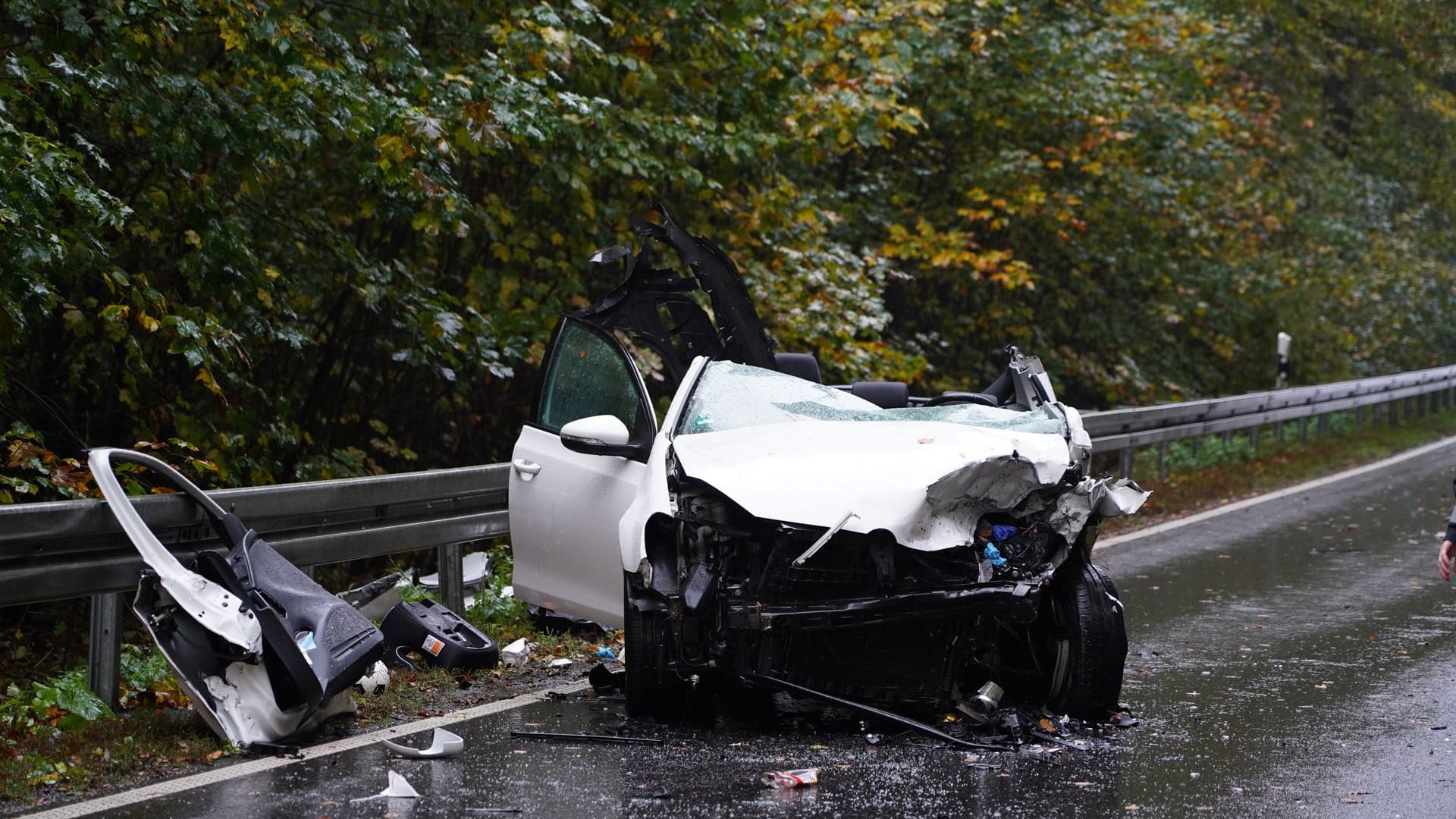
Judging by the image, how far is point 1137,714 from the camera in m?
6.74

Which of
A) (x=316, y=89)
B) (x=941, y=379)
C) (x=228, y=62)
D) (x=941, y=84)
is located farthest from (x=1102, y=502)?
(x=941, y=379)

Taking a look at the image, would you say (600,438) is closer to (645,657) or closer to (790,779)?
(645,657)

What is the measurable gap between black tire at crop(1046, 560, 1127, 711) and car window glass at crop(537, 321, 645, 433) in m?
2.13

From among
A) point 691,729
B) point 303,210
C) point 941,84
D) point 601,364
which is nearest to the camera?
point 691,729

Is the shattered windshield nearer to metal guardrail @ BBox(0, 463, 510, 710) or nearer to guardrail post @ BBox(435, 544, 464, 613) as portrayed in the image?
metal guardrail @ BBox(0, 463, 510, 710)

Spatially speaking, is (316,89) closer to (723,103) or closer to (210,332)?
(210,332)

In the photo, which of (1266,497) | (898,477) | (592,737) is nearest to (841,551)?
(898,477)

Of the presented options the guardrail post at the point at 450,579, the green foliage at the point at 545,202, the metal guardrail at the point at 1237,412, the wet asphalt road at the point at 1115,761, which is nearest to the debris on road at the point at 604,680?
the wet asphalt road at the point at 1115,761

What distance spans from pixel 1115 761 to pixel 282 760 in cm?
310

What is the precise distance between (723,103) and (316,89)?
5499 mm

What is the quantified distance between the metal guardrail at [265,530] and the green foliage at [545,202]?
1.28m

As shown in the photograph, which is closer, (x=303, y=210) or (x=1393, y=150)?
(x=303, y=210)

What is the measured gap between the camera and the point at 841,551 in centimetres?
609

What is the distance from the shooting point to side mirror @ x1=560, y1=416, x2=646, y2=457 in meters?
6.96
